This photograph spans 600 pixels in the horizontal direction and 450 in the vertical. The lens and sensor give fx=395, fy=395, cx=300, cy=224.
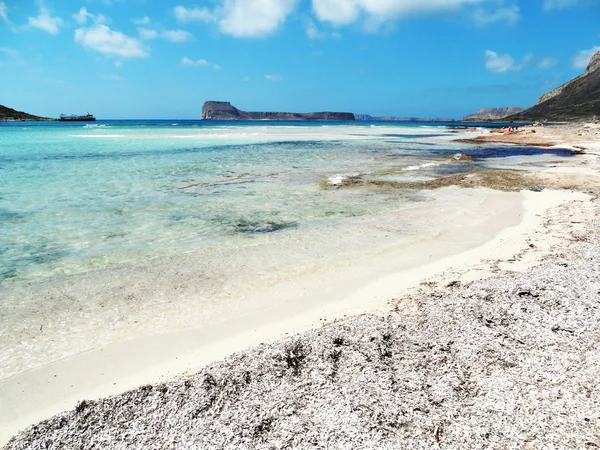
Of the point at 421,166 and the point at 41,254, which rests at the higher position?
the point at 421,166

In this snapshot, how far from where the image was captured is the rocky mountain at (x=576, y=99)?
117 m

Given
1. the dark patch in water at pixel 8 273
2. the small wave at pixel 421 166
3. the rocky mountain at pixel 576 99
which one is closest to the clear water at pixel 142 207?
the dark patch in water at pixel 8 273

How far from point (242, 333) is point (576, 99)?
551 ft

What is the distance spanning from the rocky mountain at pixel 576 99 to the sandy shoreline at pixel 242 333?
128 metres

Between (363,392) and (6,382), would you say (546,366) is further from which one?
(6,382)

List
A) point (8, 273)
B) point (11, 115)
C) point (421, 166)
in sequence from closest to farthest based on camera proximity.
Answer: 1. point (8, 273)
2. point (421, 166)
3. point (11, 115)

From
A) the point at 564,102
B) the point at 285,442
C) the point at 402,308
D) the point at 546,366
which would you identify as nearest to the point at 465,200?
the point at 402,308

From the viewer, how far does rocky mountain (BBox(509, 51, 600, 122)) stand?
117062 millimetres

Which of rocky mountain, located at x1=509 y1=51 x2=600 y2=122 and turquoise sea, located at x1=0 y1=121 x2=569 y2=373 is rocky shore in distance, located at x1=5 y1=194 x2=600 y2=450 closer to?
turquoise sea, located at x1=0 y1=121 x2=569 y2=373

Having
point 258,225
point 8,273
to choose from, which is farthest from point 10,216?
point 258,225

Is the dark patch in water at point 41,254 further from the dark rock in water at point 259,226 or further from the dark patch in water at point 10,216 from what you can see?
the dark rock in water at point 259,226

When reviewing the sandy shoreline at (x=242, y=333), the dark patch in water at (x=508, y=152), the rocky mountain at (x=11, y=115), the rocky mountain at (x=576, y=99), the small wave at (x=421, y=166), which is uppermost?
the rocky mountain at (x=576, y=99)

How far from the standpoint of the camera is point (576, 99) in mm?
135500

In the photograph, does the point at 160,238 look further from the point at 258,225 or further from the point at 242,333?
the point at 242,333
